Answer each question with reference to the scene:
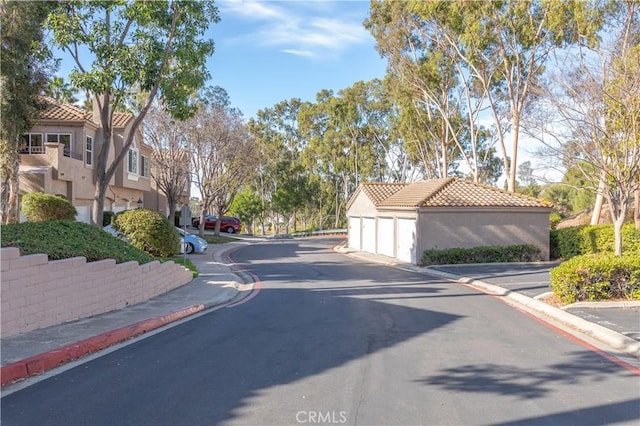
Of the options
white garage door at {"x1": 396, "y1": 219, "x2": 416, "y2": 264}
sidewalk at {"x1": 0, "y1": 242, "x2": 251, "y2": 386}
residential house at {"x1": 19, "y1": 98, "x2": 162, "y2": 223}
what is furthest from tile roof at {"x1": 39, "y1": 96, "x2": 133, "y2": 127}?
white garage door at {"x1": 396, "y1": 219, "x2": 416, "y2": 264}

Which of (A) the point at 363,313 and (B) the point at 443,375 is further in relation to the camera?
(A) the point at 363,313

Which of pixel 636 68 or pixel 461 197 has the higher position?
pixel 636 68

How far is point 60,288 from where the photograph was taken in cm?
919

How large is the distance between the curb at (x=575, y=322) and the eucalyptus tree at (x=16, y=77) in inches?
Result: 609

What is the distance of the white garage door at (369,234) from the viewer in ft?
102

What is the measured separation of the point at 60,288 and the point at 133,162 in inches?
984

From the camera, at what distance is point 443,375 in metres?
6.75

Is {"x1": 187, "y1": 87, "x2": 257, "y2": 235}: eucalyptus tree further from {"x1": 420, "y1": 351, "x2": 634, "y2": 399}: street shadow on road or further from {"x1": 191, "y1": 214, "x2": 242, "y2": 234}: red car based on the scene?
{"x1": 420, "y1": 351, "x2": 634, "y2": 399}: street shadow on road

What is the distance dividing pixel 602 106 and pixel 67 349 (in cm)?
1537

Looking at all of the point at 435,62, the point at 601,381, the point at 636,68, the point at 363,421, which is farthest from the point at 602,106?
the point at 435,62

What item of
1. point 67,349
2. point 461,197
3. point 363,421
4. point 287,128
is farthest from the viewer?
point 287,128

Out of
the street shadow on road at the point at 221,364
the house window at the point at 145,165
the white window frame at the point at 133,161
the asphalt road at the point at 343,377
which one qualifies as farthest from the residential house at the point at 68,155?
the asphalt road at the point at 343,377

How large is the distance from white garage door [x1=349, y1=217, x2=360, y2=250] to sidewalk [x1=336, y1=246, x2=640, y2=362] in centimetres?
1328

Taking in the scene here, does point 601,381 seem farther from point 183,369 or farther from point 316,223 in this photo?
point 316,223
